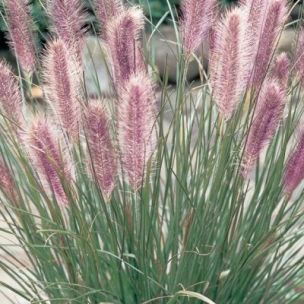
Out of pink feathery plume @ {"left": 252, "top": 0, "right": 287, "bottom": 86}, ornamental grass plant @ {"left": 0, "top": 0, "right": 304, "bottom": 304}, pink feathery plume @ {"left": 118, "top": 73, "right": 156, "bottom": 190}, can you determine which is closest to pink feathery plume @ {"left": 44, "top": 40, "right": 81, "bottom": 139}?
ornamental grass plant @ {"left": 0, "top": 0, "right": 304, "bottom": 304}

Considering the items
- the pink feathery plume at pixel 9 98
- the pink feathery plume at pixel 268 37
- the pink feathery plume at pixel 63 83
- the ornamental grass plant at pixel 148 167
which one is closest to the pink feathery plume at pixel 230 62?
the ornamental grass plant at pixel 148 167

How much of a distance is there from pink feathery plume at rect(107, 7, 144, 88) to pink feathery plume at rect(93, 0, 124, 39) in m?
0.15

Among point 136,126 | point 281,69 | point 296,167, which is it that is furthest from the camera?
point 281,69

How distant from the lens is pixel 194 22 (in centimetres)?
137

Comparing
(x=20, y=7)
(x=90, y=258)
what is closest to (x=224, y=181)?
(x=90, y=258)

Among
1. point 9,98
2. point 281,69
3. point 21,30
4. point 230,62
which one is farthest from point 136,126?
point 281,69

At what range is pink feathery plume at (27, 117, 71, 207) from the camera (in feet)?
4.11

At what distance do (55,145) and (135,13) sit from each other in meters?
0.26

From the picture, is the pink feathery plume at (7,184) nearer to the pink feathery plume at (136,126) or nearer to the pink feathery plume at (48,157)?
the pink feathery plume at (48,157)

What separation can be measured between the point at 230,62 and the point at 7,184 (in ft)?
1.62

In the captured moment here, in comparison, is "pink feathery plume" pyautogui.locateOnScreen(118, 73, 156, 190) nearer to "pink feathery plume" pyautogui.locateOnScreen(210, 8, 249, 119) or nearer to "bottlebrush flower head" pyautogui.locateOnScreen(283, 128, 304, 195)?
"pink feathery plume" pyautogui.locateOnScreen(210, 8, 249, 119)

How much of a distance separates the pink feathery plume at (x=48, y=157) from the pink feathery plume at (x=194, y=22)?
0.30 meters

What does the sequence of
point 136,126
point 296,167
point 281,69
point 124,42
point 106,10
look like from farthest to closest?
point 281,69
point 106,10
point 296,167
point 124,42
point 136,126

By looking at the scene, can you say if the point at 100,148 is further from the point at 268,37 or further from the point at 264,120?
the point at 268,37
